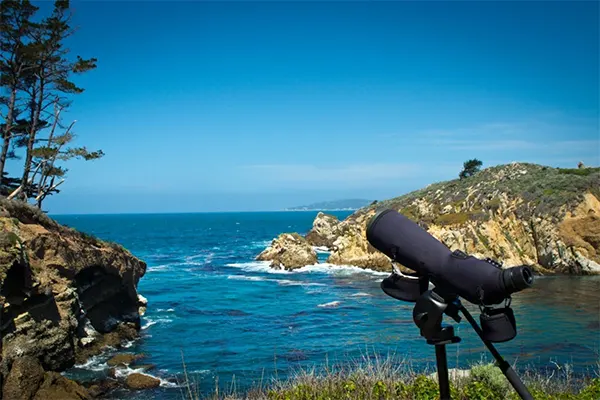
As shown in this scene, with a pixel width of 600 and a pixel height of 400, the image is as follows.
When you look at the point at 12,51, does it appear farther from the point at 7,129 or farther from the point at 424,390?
the point at 424,390

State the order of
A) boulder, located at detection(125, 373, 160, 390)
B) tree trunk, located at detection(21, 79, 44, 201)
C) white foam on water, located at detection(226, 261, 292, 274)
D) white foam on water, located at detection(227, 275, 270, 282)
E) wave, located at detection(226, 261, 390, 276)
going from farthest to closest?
white foam on water, located at detection(226, 261, 292, 274) < wave, located at detection(226, 261, 390, 276) < white foam on water, located at detection(227, 275, 270, 282) < tree trunk, located at detection(21, 79, 44, 201) < boulder, located at detection(125, 373, 160, 390)

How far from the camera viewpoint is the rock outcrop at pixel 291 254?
50000 mm

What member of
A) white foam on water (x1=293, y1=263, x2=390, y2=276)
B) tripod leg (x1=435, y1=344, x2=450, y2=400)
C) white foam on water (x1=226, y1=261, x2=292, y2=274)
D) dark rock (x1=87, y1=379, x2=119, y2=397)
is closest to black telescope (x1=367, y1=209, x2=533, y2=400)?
tripod leg (x1=435, y1=344, x2=450, y2=400)

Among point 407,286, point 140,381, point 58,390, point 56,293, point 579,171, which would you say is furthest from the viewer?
point 579,171

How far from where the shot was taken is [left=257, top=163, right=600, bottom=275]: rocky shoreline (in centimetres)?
3956

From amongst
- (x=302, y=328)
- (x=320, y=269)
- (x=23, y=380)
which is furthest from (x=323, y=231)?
(x=23, y=380)

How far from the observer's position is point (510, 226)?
43000 mm

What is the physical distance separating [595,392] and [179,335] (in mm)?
19343

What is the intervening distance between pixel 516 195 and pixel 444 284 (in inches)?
1835

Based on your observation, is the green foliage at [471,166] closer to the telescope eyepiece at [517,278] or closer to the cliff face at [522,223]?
the cliff face at [522,223]

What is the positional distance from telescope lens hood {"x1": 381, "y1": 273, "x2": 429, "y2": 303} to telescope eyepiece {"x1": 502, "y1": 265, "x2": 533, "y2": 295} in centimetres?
60

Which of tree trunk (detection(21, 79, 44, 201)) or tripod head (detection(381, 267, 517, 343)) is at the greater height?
tree trunk (detection(21, 79, 44, 201))

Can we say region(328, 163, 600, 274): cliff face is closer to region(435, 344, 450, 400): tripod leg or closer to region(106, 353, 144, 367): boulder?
region(106, 353, 144, 367): boulder

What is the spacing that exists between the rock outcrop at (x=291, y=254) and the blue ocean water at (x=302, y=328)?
5.05 metres
